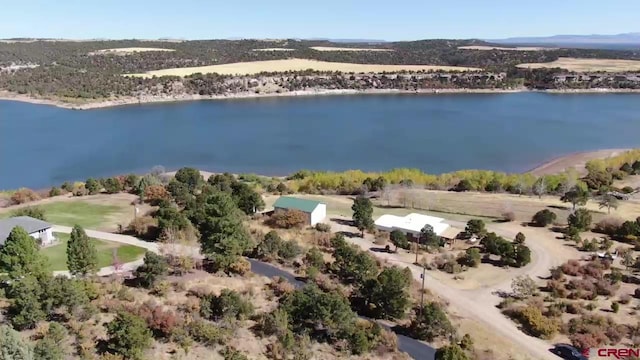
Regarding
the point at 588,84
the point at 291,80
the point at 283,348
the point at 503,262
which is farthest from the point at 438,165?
the point at 588,84

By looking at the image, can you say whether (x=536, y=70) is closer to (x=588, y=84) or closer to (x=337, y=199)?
(x=588, y=84)

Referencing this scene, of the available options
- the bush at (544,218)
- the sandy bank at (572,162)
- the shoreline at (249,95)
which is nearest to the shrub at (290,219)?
the bush at (544,218)

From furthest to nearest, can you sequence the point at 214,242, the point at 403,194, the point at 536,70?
the point at 536,70, the point at 403,194, the point at 214,242

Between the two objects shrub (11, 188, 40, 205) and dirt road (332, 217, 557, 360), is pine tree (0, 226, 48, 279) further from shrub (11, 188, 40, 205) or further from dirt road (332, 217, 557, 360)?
shrub (11, 188, 40, 205)

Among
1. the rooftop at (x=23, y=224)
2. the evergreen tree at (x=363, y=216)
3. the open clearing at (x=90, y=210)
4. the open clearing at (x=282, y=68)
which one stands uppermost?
the open clearing at (x=282, y=68)

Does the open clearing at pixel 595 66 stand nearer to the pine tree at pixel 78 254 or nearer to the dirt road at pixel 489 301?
the dirt road at pixel 489 301

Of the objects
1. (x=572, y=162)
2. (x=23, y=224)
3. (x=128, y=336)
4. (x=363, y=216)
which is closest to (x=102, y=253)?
(x=23, y=224)
